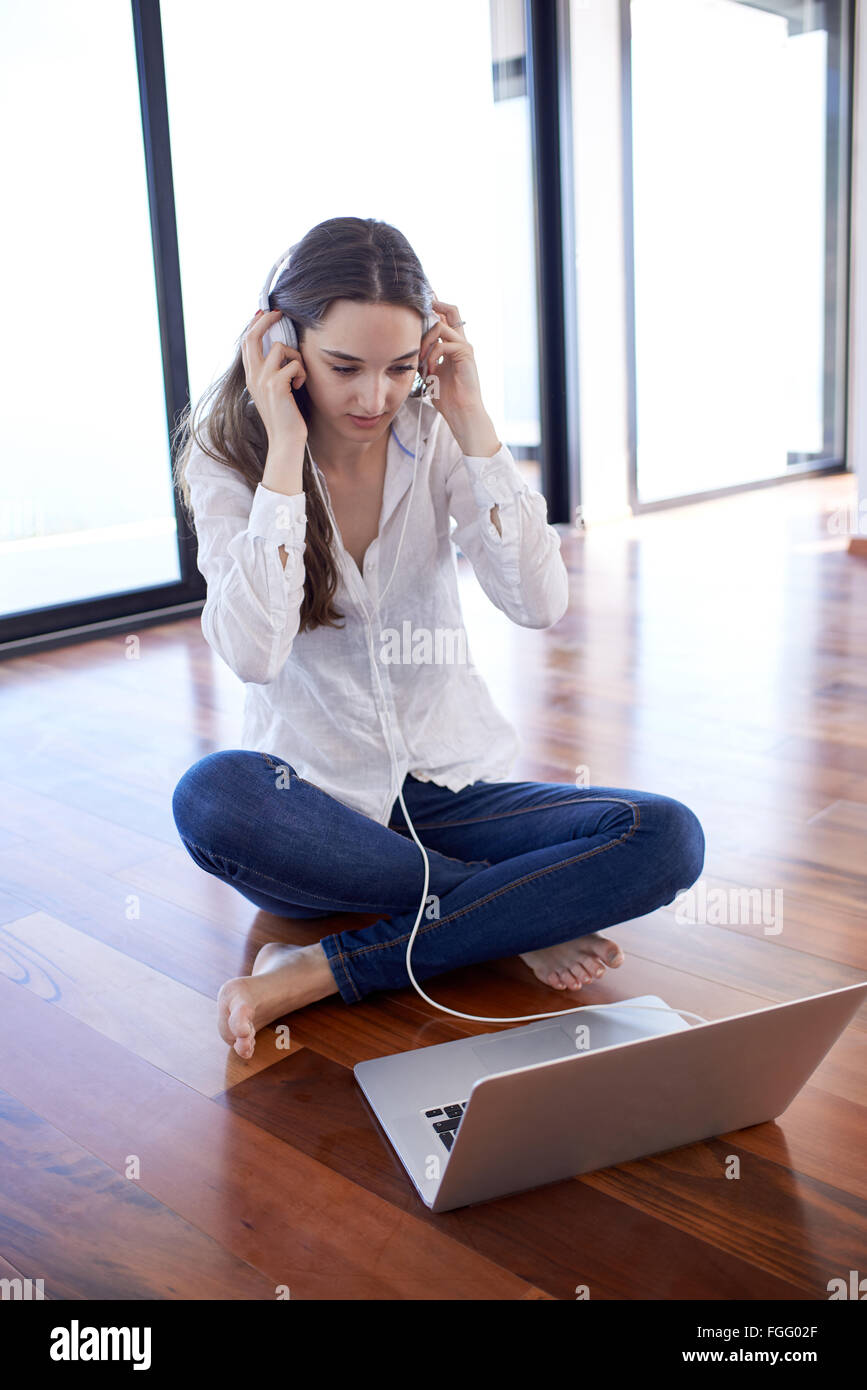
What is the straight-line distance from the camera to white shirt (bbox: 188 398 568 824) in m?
1.52

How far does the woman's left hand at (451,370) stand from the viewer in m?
1.51

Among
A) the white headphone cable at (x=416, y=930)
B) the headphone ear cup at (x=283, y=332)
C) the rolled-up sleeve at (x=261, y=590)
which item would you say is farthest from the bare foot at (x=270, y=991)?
the headphone ear cup at (x=283, y=332)

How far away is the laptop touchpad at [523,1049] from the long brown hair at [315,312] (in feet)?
1.82

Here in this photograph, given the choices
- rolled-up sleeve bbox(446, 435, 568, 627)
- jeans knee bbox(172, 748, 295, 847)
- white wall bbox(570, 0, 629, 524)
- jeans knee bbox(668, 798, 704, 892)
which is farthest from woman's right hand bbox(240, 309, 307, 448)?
white wall bbox(570, 0, 629, 524)

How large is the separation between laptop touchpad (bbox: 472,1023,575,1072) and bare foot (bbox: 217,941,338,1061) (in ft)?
0.73

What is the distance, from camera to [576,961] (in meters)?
1.51

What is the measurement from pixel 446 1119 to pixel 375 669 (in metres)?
0.56

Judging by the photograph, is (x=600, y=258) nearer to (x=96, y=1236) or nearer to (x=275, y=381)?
(x=275, y=381)

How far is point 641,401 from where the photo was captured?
16.6ft

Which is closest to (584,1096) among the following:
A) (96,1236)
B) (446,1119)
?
(446,1119)

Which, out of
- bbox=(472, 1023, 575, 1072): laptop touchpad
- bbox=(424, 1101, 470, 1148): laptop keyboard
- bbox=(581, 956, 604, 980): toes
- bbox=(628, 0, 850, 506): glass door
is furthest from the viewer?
bbox=(628, 0, 850, 506): glass door

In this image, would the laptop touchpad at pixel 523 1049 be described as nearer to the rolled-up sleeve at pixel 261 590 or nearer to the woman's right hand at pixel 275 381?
the rolled-up sleeve at pixel 261 590

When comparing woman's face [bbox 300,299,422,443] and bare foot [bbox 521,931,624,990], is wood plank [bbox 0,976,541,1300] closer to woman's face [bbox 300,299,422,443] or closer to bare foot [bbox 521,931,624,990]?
bare foot [bbox 521,931,624,990]
